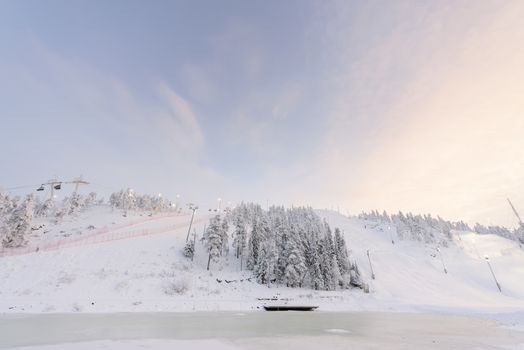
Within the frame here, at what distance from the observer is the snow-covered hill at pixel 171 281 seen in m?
28.6

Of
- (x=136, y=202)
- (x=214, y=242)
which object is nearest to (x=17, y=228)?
(x=214, y=242)

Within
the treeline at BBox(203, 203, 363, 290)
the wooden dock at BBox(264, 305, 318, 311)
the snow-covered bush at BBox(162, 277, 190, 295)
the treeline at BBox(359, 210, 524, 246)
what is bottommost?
the wooden dock at BBox(264, 305, 318, 311)

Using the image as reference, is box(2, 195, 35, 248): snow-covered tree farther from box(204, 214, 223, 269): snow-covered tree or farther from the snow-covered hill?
box(204, 214, 223, 269): snow-covered tree

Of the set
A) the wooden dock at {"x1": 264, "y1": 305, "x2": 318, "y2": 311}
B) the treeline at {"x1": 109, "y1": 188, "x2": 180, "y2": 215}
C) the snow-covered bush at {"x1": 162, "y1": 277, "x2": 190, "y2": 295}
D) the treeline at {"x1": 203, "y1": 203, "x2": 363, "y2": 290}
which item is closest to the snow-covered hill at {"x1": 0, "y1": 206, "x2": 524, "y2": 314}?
the snow-covered bush at {"x1": 162, "y1": 277, "x2": 190, "y2": 295}

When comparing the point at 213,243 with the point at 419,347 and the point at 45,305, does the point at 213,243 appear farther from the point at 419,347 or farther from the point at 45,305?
the point at 419,347

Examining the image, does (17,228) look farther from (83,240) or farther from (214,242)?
(214,242)

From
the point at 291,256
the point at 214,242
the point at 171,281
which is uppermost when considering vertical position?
the point at 214,242

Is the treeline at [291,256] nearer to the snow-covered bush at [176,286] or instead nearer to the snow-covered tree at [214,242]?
the snow-covered tree at [214,242]

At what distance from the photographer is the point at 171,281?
121 feet

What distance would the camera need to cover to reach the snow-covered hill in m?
28.6

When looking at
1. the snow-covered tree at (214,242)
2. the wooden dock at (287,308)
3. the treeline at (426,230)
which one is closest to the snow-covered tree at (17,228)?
the snow-covered tree at (214,242)

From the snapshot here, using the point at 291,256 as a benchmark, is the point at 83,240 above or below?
above

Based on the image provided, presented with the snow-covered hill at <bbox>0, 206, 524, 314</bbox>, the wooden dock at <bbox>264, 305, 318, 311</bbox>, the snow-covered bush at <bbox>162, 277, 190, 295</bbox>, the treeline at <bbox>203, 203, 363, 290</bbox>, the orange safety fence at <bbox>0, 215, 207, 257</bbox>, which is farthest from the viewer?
the treeline at <bbox>203, 203, 363, 290</bbox>

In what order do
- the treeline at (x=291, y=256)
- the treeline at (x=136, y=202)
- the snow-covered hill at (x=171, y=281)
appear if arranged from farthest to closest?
the treeline at (x=136, y=202), the treeline at (x=291, y=256), the snow-covered hill at (x=171, y=281)
